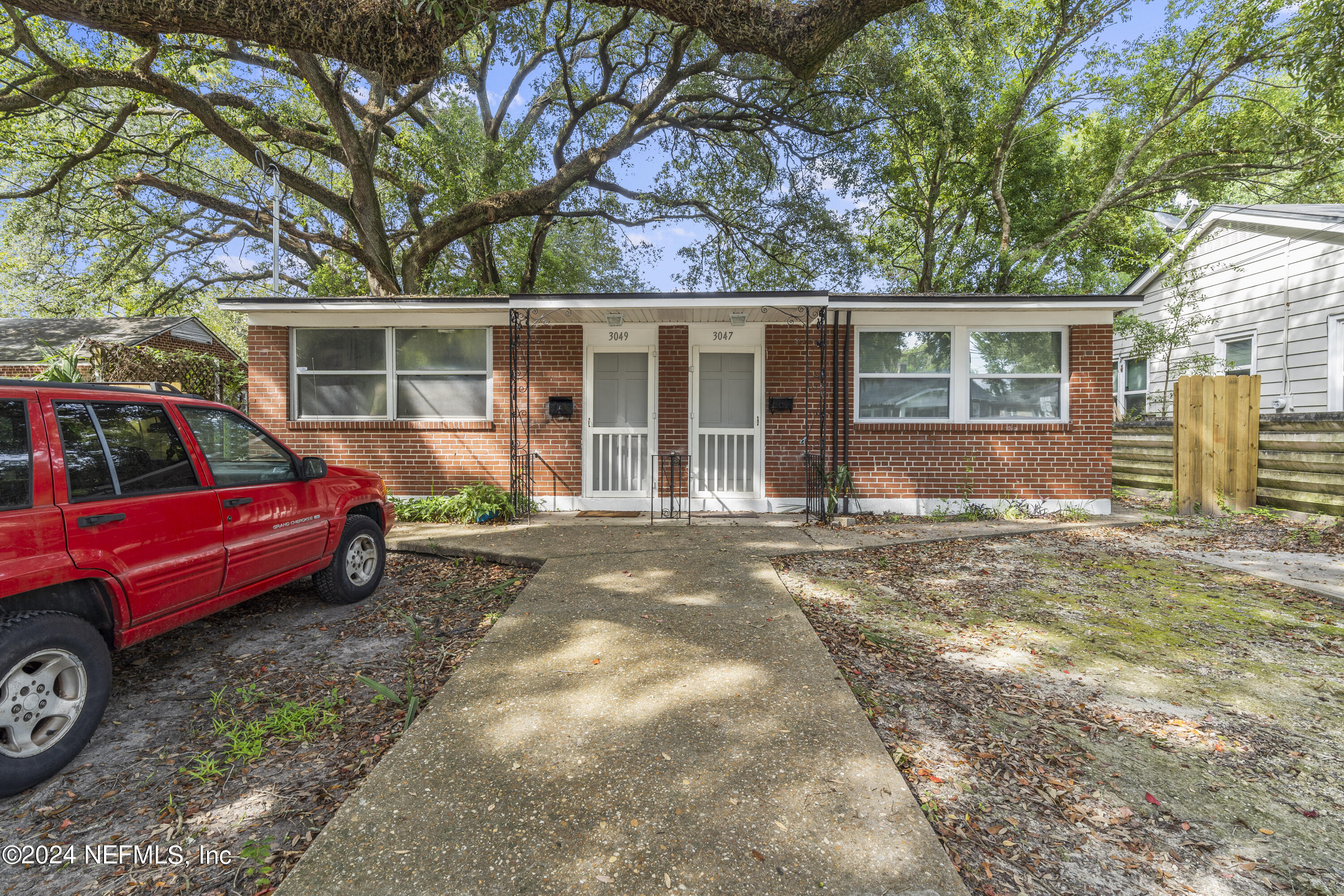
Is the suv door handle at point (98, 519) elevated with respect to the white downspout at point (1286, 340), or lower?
lower

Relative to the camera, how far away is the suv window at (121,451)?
2439 mm

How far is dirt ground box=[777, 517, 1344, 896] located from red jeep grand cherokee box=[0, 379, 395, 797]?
136 inches

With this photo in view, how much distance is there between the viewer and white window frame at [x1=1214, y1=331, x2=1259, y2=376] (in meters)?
9.99

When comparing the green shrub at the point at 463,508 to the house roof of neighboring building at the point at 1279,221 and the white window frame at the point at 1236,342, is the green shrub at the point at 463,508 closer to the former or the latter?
the house roof of neighboring building at the point at 1279,221

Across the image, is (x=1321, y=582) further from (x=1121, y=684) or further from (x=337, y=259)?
(x=337, y=259)

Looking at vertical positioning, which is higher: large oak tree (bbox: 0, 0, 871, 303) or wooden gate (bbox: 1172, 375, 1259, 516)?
large oak tree (bbox: 0, 0, 871, 303)

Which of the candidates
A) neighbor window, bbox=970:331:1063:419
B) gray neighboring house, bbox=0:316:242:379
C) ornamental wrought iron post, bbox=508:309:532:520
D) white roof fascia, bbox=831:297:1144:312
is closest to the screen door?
ornamental wrought iron post, bbox=508:309:532:520

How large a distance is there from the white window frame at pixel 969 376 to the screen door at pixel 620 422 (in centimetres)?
306

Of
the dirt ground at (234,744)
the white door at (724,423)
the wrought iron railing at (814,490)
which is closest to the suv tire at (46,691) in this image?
the dirt ground at (234,744)

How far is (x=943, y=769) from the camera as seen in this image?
2.17m

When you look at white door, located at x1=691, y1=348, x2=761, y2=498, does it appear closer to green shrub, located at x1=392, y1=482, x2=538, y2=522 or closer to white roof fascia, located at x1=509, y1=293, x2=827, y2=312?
white roof fascia, located at x1=509, y1=293, x2=827, y2=312

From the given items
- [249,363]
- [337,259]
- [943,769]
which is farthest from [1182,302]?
[337,259]

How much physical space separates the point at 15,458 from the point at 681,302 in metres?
5.41

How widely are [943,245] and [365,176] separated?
52.3 feet
